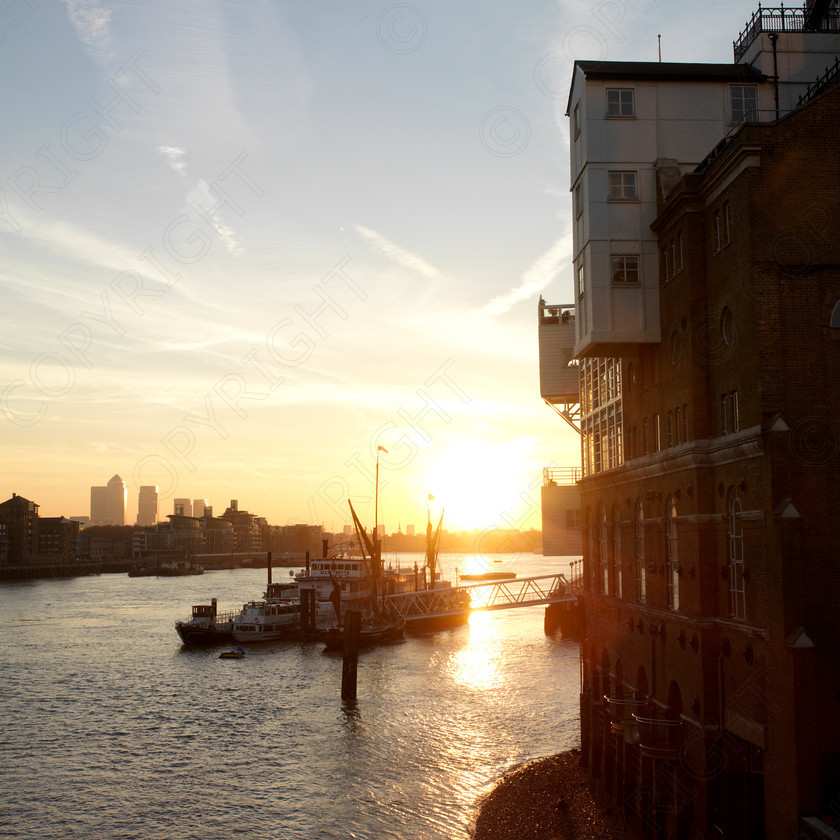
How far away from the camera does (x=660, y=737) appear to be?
87.6 ft

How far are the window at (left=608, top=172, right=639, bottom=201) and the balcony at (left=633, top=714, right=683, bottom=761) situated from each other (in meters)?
18.7

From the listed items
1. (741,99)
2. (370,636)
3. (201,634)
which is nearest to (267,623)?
(201,634)

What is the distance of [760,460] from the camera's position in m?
21.6

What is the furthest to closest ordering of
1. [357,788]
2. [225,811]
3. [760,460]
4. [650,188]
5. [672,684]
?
[357,788] → [225,811] → [650,188] → [672,684] → [760,460]

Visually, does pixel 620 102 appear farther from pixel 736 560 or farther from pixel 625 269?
pixel 736 560

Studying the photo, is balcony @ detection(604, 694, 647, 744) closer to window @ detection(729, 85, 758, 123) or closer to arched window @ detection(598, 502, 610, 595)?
arched window @ detection(598, 502, 610, 595)

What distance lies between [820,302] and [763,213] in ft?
9.38

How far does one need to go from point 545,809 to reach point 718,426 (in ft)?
54.9

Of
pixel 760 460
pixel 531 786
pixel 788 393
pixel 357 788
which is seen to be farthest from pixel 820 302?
pixel 357 788

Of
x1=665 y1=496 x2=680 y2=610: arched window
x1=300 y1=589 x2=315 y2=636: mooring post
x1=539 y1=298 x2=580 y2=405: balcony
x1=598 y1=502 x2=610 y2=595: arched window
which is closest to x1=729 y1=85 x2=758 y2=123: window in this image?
x1=665 y1=496 x2=680 y2=610: arched window

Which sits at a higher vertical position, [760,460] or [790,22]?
[790,22]

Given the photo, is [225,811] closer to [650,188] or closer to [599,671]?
[599,671]

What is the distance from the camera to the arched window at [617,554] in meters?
34.7

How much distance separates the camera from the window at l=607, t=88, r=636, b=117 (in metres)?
32.2
